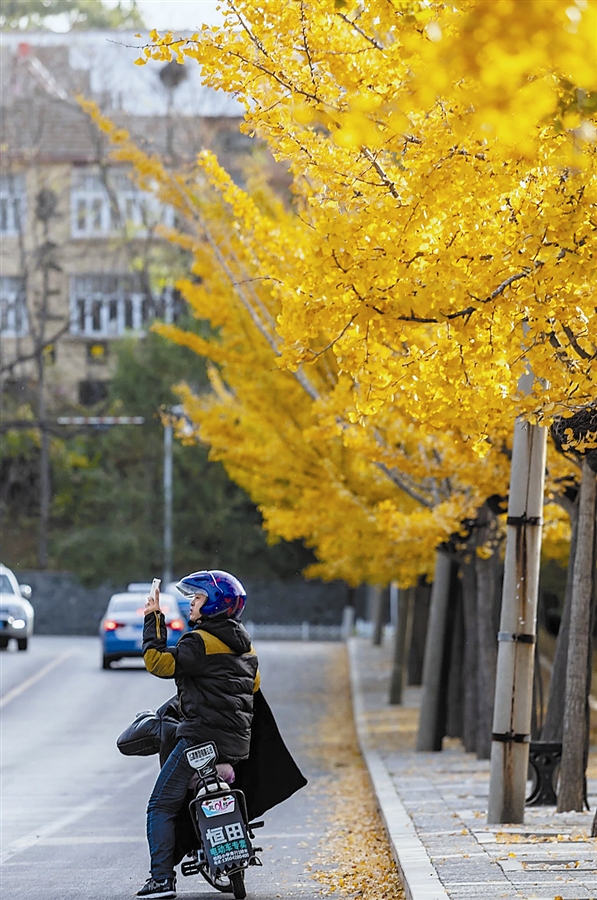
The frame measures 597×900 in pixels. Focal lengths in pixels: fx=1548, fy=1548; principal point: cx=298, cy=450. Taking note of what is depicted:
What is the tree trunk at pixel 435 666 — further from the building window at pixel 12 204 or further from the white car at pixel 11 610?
the building window at pixel 12 204

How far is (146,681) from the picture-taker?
29.8 m

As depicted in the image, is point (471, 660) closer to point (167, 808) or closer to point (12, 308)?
point (167, 808)

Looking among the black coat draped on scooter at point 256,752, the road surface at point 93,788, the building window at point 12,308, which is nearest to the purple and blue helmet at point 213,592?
the black coat draped on scooter at point 256,752

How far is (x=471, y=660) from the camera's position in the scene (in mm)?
19547

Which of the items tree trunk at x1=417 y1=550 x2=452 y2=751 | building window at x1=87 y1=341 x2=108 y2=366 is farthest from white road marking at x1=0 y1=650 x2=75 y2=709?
building window at x1=87 y1=341 x2=108 y2=366

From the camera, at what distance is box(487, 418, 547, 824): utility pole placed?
1173cm

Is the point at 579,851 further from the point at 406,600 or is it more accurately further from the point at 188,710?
the point at 406,600

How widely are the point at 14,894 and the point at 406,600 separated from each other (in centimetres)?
2117

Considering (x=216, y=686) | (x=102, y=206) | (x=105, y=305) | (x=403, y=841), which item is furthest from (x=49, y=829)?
(x=102, y=206)

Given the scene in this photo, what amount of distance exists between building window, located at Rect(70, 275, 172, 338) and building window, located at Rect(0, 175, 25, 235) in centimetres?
307

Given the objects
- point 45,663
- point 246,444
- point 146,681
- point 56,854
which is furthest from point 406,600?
point 56,854

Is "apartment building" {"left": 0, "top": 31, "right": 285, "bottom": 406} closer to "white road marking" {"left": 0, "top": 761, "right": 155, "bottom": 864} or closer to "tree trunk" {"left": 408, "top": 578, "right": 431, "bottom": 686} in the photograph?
"tree trunk" {"left": 408, "top": 578, "right": 431, "bottom": 686}

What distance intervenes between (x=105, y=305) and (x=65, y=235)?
9.90ft

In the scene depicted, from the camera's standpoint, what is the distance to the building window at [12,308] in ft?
188
